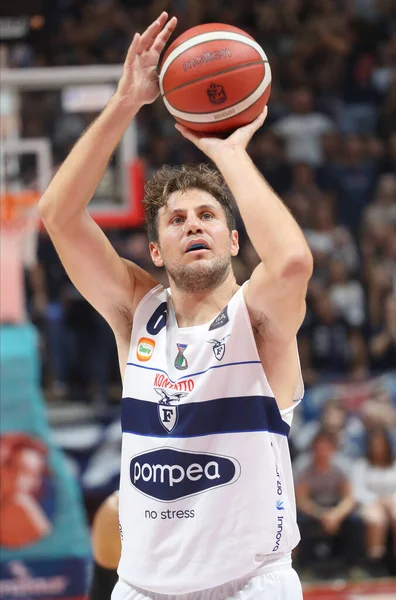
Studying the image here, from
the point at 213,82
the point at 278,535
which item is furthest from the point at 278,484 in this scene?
the point at 213,82

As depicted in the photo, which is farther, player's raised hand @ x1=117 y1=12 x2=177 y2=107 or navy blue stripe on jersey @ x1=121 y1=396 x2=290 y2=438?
player's raised hand @ x1=117 y1=12 x2=177 y2=107

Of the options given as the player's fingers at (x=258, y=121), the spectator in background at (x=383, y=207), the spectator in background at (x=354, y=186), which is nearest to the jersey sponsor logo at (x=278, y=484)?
the player's fingers at (x=258, y=121)

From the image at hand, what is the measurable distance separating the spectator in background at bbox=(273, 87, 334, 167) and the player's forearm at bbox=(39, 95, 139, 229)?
898 cm

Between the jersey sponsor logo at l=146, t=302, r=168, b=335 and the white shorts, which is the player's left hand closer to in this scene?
the jersey sponsor logo at l=146, t=302, r=168, b=335

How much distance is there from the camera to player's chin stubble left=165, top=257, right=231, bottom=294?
3.46 meters

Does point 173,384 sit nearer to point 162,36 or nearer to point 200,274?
point 200,274

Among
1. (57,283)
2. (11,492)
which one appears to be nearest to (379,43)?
(57,283)

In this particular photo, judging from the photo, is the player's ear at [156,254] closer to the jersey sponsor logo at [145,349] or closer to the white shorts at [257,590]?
the jersey sponsor logo at [145,349]

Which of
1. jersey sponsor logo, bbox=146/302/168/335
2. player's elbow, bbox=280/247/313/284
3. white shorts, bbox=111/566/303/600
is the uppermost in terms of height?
jersey sponsor logo, bbox=146/302/168/335

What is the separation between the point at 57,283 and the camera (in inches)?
419

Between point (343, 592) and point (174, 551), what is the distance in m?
5.82

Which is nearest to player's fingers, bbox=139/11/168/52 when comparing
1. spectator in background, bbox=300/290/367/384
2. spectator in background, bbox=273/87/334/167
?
spectator in background, bbox=300/290/367/384

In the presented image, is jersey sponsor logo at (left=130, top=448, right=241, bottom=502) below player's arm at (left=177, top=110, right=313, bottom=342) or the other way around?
below

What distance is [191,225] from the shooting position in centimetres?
347
